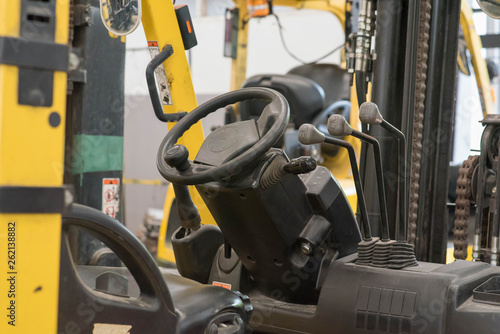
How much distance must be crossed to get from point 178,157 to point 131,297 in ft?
1.71

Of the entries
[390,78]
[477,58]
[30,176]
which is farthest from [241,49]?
[30,176]

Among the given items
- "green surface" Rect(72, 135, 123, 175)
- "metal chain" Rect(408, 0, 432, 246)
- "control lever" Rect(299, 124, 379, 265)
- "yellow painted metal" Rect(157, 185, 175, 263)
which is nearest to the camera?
"control lever" Rect(299, 124, 379, 265)

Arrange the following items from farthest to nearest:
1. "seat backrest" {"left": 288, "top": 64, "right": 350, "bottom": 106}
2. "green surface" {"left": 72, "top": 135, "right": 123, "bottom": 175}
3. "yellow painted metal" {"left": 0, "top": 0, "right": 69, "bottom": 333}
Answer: "seat backrest" {"left": 288, "top": 64, "right": 350, "bottom": 106}
"green surface" {"left": 72, "top": 135, "right": 123, "bottom": 175}
"yellow painted metal" {"left": 0, "top": 0, "right": 69, "bottom": 333}

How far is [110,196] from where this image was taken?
252cm

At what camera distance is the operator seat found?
1.42m

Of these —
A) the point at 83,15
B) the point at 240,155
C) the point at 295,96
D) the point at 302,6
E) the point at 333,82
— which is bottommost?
the point at 240,155

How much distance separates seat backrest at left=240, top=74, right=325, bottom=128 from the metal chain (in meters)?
2.18

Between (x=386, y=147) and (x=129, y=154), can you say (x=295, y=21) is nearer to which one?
(x=129, y=154)

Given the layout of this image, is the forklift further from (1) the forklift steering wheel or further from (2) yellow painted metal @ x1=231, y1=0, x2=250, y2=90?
(2) yellow painted metal @ x1=231, y1=0, x2=250, y2=90

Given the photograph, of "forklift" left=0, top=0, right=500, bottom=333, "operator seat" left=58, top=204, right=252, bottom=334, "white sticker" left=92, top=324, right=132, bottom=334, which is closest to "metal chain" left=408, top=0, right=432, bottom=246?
"forklift" left=0, top=0, right=500, bottom=333

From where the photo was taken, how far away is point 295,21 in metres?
8.77

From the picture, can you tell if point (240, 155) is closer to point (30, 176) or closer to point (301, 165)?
point (301, 165)

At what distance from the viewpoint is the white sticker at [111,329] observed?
1476 millimetres

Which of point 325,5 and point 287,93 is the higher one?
point 325,5
